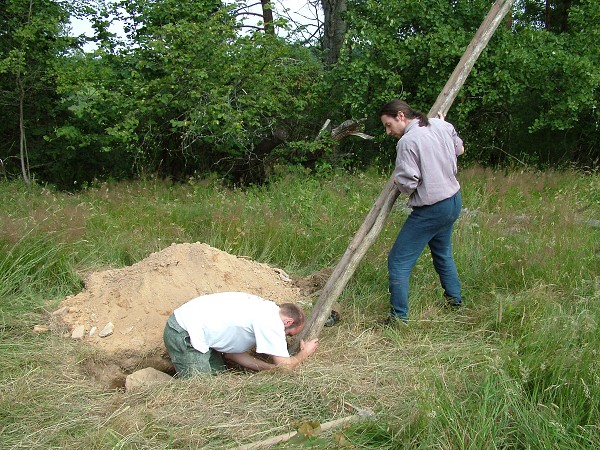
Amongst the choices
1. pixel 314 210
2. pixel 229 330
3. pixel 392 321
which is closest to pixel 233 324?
pixel 229 330

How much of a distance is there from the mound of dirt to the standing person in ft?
4.21

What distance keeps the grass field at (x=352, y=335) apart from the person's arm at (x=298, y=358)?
0.10 m

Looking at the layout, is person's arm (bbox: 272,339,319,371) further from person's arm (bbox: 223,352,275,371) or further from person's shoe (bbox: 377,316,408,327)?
person's shoe (bbox: 377,316,408,327)

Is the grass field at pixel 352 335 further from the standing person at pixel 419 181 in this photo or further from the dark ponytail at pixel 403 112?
the dark ponytail at pixel 403 112

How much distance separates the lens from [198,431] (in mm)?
3539

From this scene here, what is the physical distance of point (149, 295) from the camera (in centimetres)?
543

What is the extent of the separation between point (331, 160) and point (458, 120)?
7.37 feet

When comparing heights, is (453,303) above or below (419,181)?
below

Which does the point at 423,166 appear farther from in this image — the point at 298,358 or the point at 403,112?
the point at 298,358

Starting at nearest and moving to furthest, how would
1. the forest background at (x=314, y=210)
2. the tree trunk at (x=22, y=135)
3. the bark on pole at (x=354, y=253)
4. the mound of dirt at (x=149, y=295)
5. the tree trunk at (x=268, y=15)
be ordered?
the forest background at (x=314, y=210), the bark on pole at (x=354, y=253), the mound of dirt at (x=149, y=295), the tree trunk at (x=268, y=15), the tree trunk at (x=22, y=135)

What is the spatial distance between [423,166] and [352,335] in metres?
1.50

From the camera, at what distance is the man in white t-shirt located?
13.8 feet

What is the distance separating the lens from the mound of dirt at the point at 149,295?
16.4 feet

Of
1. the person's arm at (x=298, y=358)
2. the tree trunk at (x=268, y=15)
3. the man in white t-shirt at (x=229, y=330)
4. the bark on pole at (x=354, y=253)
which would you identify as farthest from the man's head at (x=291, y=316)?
the tree trunk at (x=268, y=15)
